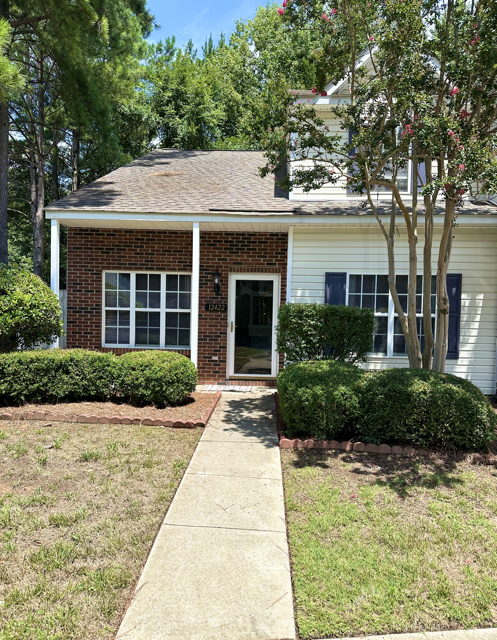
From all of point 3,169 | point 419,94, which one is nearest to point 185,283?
point 3,169

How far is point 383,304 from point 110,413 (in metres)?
5.36

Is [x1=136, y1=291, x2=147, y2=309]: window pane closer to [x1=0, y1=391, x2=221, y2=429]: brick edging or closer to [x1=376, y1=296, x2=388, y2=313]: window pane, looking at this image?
[x1=0, y1=391, x2=221, y2=429]: brick edging

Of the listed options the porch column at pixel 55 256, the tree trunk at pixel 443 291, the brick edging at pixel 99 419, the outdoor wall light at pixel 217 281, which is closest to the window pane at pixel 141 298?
the outdoor wall light at pixel 217 281

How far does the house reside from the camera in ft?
26.6

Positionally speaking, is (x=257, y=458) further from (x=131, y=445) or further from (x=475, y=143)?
(x=475, y=143)

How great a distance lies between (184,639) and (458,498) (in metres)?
2.83

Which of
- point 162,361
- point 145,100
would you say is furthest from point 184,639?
point 145,100

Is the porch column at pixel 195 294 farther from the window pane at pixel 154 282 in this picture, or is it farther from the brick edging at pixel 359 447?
the brick edging at pixel 359 447

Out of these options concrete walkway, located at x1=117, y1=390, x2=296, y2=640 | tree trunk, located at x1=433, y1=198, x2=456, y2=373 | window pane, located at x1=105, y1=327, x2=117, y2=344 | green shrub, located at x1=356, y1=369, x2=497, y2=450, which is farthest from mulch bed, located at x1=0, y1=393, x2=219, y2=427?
tree trunk, located at x1=433, y1=198, x2=456, y2=373

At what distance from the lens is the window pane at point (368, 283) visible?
8.73 m

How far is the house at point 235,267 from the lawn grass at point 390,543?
159 inches

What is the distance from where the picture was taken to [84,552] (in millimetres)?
3195

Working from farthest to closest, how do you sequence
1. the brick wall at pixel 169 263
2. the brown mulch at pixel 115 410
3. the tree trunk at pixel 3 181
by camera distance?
the brick wall at pixel 169 263 < the tree trunk at pixel 3 181 < the brown mulch at pixel 115 410

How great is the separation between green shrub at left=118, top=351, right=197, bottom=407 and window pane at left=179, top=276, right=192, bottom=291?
112 inches
